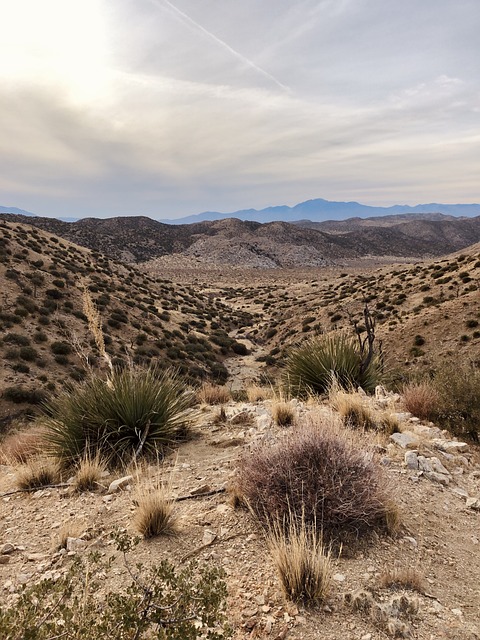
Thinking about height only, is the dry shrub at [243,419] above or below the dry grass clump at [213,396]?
above

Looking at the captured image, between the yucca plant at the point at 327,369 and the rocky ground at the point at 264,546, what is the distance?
2236 mm

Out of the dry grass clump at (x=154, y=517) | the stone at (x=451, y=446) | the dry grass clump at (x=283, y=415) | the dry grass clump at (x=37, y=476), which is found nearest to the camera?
the dry grass clump at (x=154, y=517)

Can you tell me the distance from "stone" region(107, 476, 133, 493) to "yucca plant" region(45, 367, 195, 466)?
0.50 metres

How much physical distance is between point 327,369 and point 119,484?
472 centimetres

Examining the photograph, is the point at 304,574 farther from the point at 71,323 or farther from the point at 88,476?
the point at 71,323

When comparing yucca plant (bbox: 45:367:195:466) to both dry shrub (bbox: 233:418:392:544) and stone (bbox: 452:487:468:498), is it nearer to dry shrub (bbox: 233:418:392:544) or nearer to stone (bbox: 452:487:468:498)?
dry shrub (bbox: 233:418:392:544)

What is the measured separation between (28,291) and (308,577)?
25.0m

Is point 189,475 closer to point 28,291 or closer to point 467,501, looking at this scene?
point 467,501

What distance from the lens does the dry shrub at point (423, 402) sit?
22.2ft

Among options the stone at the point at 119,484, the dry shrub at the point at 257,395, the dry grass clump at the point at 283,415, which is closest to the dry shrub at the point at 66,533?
the stone at the point at 119,484

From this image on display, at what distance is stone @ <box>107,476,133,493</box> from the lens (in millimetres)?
4668

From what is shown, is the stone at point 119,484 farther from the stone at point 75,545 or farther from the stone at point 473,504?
the stone at point 473,504

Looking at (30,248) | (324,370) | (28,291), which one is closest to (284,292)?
(30,248)

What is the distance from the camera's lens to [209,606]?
2.24 m
